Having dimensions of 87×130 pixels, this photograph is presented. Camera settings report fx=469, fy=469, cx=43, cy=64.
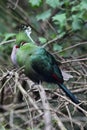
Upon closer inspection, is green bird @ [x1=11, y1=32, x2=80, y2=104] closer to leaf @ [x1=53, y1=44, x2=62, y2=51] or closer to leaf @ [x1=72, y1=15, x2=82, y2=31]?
leaf @ [x1=53, y1=44, x2=62, y2=51]

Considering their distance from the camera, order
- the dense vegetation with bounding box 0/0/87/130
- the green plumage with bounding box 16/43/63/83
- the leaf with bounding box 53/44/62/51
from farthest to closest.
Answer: the leaf with bounding box 53/44/62/51, the green plumage with bounding box 16/43/63/83, the dense vegetation with bounding box 0/0/87/130

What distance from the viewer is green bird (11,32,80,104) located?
3390mm

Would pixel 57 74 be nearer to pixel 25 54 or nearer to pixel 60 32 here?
pixel 25 54

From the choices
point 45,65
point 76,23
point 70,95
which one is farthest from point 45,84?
point 76,23

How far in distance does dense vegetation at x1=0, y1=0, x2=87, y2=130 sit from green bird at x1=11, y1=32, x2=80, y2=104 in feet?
0.22

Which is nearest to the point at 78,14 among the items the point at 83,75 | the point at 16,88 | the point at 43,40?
the point at 43,40

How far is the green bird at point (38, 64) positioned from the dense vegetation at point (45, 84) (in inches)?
2.6

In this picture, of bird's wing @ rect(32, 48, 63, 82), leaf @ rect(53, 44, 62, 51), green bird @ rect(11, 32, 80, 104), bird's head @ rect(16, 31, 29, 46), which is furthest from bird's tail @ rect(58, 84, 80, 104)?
leaf @ rect(53, 44, 62, 51)

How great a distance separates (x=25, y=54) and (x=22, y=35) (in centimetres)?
18

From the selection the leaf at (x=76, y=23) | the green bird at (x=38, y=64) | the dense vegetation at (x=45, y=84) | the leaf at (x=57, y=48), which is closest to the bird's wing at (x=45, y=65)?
the green bird at (x=38, y=64)

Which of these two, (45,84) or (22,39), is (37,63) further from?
(45,84)

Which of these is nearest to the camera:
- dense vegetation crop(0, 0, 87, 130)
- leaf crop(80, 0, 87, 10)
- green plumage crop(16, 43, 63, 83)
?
dense vegetation crop(0, 0, 87, 130)

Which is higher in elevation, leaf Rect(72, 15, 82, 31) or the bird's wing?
leaf Rect(72, 15, 82, 31)

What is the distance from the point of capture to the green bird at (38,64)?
3.39 metres
